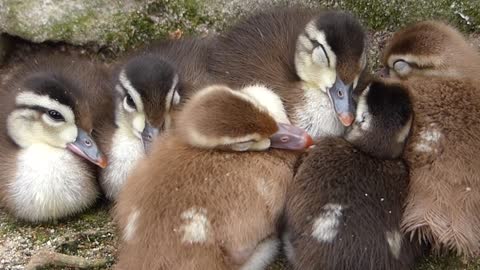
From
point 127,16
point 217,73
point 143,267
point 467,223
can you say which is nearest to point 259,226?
point 143,267

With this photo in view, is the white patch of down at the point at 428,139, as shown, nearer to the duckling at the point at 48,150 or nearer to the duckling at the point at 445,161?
the duckling at the point at 445,161

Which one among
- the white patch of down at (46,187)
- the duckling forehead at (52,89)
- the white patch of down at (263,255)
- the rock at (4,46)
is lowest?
the white patch of down at (46,187)

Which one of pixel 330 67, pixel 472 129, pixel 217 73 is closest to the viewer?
pixel 472 129

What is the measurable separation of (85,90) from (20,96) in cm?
24

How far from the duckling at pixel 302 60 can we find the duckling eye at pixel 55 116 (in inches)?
22.0

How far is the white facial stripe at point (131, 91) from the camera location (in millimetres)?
2771

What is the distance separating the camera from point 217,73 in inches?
120

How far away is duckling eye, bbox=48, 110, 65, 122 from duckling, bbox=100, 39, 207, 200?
0.51 ft

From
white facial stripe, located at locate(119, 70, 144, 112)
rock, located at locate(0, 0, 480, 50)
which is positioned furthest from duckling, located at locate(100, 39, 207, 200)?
rock, located at locate(0, 0, 480, 50)

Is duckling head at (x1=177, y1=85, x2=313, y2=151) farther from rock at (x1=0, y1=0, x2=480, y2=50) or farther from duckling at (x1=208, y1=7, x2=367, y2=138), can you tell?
rock at (x1=0, y1=0, x2=480, y2=50)

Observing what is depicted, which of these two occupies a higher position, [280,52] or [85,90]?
[280,52]

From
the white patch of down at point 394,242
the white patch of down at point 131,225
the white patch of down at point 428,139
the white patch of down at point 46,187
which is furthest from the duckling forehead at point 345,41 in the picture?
the white patch of down at point 46,187

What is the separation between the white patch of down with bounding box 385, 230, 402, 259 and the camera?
2.40 meters

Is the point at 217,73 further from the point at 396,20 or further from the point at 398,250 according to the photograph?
the point at 398,250
